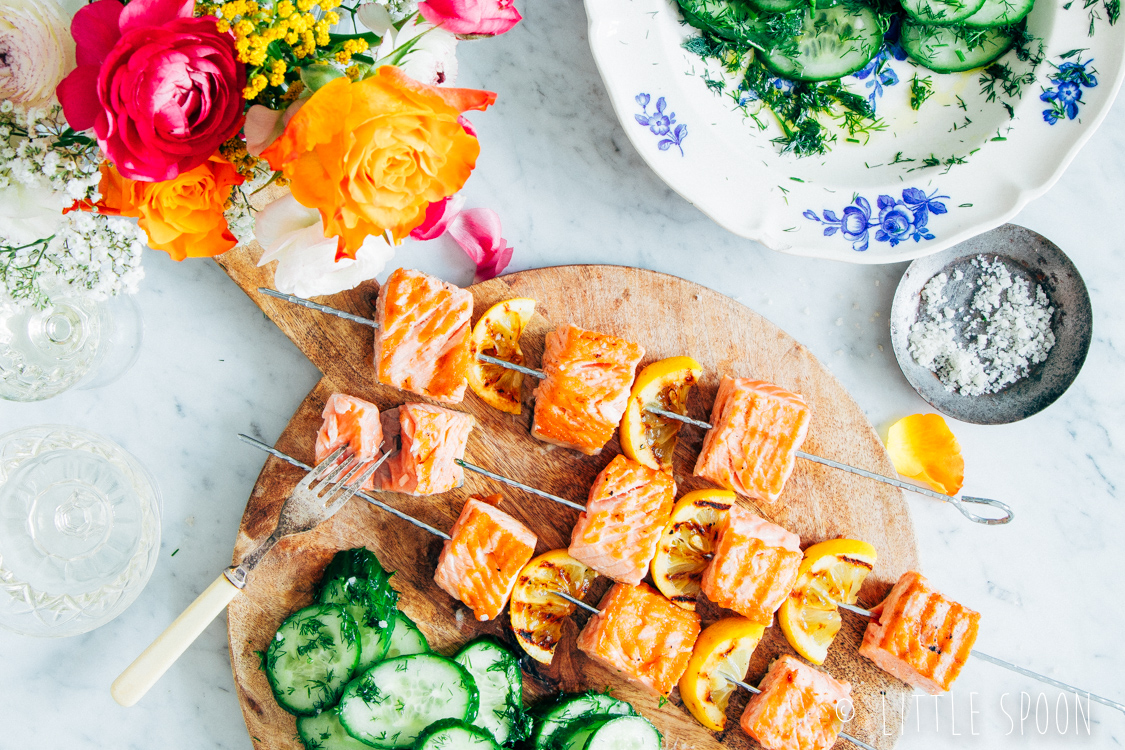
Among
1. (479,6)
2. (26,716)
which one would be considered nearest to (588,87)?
(479,6)

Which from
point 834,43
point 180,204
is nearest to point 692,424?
point 834,43

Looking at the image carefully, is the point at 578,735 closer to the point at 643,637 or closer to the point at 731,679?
the point at 643,637

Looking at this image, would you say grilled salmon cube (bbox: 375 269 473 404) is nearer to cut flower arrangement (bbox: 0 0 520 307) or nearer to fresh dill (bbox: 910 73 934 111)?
cut flower arrangement (bbox: 0 0 520 307)

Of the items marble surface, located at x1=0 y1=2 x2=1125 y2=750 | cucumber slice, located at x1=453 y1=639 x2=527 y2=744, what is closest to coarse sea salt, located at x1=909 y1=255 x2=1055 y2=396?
marble surface, located at x1=0 y1=2 x2=1125 y2=750

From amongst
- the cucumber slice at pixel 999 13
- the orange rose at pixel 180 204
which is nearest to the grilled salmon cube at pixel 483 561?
the orange rose at pixel 180 204

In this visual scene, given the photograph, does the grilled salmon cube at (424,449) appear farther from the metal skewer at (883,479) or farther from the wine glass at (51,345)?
the wine glass at (51,345)

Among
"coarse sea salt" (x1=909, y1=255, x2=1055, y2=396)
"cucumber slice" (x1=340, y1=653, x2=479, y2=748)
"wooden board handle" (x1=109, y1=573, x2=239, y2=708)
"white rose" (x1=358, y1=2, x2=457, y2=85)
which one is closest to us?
"white rose" (x1=358, y1=2, x2=457, y2=85)
